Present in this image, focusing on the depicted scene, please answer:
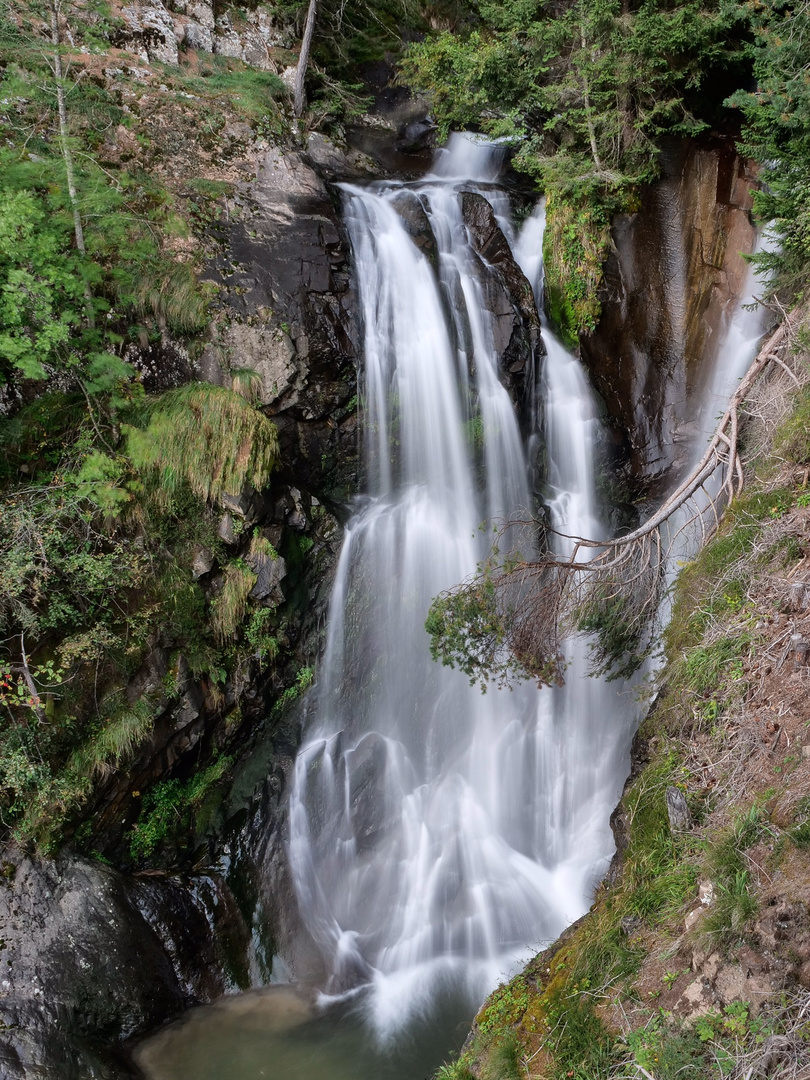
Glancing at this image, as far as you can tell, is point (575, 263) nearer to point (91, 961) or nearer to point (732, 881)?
point (732, 881)

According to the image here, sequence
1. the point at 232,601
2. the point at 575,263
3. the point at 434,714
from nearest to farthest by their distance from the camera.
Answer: the point at 232,601 < the point at 434,714 < the point at 575,263

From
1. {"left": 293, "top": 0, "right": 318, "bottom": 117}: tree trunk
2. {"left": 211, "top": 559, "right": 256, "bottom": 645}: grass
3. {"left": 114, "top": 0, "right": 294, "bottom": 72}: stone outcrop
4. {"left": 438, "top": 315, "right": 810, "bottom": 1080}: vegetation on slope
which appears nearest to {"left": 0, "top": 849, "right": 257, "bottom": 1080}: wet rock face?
{"left": 211, "top": 559, "right": 256, "bottom": 645}: grass

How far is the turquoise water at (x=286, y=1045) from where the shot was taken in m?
5.65

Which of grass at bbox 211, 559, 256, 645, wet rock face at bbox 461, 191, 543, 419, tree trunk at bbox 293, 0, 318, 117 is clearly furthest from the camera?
tree trunk at bbox 293, 0, 318, 117

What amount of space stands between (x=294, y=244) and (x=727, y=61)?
684 cm

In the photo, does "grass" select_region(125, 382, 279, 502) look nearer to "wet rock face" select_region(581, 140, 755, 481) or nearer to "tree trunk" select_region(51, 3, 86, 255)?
"tree trunk" select_region(51, 3, 86, 255)

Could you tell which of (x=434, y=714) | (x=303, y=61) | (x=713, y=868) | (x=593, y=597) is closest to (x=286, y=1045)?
(x=434, y=714)

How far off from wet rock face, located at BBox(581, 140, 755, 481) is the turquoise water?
7903 mm

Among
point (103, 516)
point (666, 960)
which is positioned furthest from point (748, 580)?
point (103, 516)

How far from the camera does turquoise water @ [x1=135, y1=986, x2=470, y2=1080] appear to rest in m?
5.65

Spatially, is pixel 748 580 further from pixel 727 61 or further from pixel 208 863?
pixel 727 61

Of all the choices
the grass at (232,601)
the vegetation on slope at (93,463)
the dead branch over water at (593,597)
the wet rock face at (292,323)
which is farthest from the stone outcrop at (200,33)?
the dead branch over water at (593,597)

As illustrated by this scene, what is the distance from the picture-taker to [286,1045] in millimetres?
5941

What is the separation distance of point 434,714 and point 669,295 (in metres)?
7.51
